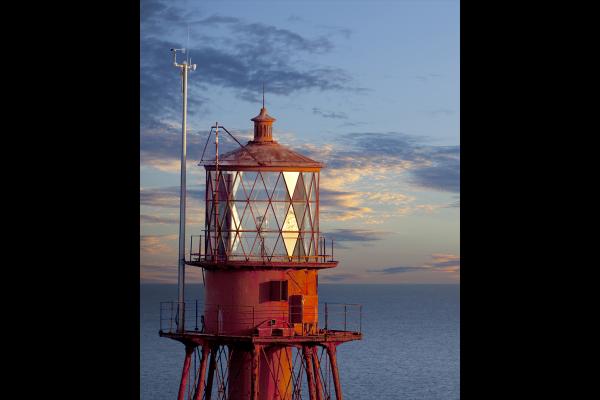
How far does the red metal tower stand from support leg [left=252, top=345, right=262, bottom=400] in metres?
0.09

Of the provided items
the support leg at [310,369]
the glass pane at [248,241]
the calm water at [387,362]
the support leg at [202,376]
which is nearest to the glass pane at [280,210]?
the glass pane at [248,241]

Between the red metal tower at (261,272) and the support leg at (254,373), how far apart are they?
93 millimetres

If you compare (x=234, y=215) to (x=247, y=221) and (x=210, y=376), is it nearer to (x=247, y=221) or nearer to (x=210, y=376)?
(x=247, y=221)

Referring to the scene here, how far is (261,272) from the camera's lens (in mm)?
29766

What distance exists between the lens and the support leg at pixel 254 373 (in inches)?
1134

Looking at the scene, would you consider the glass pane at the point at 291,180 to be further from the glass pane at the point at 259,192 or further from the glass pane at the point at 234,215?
the glass pane at the point at 234,215

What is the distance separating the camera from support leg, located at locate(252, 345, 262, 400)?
94.5 feet

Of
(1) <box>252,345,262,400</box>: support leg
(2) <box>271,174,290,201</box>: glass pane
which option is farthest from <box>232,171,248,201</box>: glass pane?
(1) <box>252,345,262,400</box>: support leg

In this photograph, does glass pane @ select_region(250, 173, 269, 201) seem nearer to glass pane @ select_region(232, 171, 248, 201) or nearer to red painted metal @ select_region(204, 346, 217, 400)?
glass pane @ select_region(232, 171, 248, 201)
